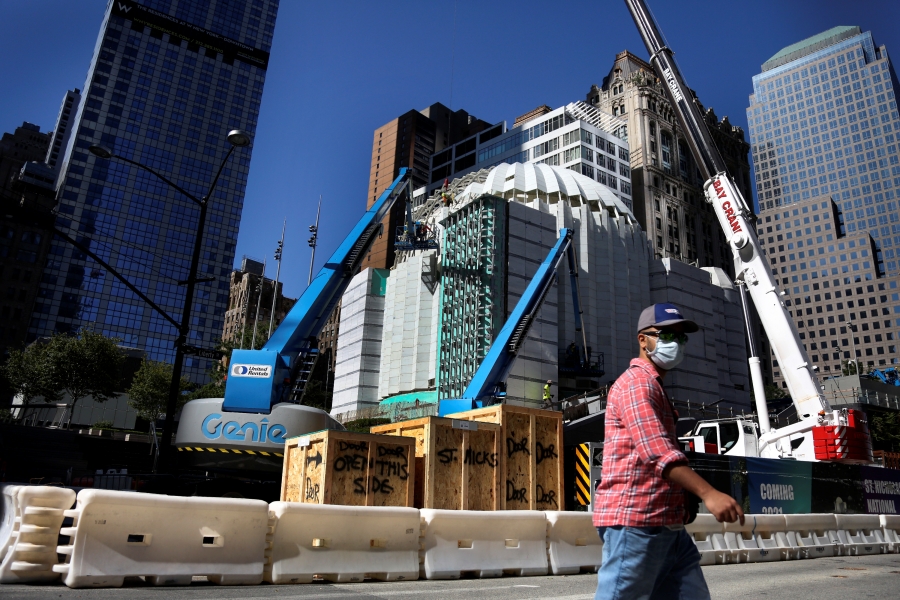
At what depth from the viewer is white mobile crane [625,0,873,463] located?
1725cm

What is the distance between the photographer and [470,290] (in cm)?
6072

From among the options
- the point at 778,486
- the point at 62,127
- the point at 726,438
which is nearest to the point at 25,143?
the point at 62,127

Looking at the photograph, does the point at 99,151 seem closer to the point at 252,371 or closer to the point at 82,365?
the point at 252,371

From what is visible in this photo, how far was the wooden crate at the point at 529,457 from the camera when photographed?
11812 millimetres

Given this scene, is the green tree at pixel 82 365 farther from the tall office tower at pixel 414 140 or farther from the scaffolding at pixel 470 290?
the tall office tower at pixel 414 140

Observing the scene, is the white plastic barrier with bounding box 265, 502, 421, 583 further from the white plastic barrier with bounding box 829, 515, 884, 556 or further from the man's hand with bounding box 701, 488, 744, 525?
the white plastic barrier with bounding box 829, 515, 884, 556

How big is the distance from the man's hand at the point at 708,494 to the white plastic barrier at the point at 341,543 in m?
5.44

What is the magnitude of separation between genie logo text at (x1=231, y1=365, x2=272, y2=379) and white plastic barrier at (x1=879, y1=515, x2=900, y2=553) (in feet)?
47.6

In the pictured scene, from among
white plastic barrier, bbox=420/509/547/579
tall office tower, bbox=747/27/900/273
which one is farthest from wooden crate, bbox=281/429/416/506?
tall office tower, bbox=747/27/900/273

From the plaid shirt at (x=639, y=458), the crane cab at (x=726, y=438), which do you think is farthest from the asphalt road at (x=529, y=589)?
the crane cab at (x=726, y=438)

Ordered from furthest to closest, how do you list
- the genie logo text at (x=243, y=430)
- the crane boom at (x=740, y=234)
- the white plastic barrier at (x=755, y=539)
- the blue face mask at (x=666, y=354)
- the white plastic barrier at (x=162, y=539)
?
the crane boom at (x=740, y=234) → the genie logo text at (x=243, y=430) → the white plastic barrier at (x=755, y=539) → the white plastic barrier at (x=162, y=539) → the blue face mask at (x=666, y=354)

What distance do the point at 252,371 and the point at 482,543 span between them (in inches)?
389

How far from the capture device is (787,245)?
148625 millimetres

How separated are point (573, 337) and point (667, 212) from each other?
3671cm
